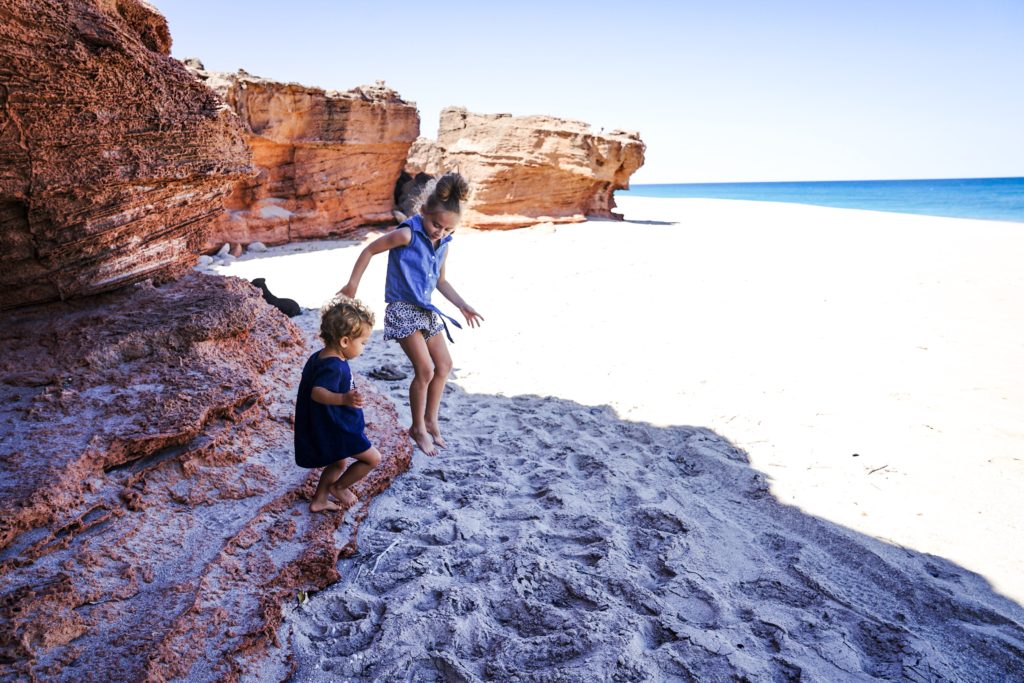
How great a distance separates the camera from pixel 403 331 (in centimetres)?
339

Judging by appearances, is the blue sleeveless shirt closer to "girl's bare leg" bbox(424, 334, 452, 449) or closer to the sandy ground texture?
"girl's bare leg" bbox(424, 334, 452, 449)

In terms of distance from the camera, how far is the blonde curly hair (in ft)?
8.46

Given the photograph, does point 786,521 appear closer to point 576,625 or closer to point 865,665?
point 865,665

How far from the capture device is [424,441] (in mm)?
3568

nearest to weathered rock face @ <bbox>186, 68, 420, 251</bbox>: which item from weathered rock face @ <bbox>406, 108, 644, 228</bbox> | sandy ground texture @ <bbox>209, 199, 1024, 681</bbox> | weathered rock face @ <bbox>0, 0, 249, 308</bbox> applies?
weathered rock face @ <bbox>406, 108, 644, 228</bbox>

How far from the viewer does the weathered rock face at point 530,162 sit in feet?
48.4

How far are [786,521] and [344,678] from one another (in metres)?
2.08

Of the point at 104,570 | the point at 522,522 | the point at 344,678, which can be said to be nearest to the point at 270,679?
the point at 344,678

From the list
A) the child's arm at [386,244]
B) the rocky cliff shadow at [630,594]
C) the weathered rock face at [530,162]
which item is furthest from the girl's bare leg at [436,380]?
the weathered rock face at [530,162]

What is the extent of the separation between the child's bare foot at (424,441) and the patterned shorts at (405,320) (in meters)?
0.59

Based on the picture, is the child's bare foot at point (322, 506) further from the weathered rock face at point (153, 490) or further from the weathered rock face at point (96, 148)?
the weathered rock face at point (96, 148)

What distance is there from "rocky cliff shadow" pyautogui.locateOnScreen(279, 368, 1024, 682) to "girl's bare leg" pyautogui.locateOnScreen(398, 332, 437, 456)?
0.24 meters

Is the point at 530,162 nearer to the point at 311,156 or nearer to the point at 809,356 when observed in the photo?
the point at 311,156

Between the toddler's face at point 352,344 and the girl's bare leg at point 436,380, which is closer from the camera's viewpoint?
the toddler's face at point 352,344
